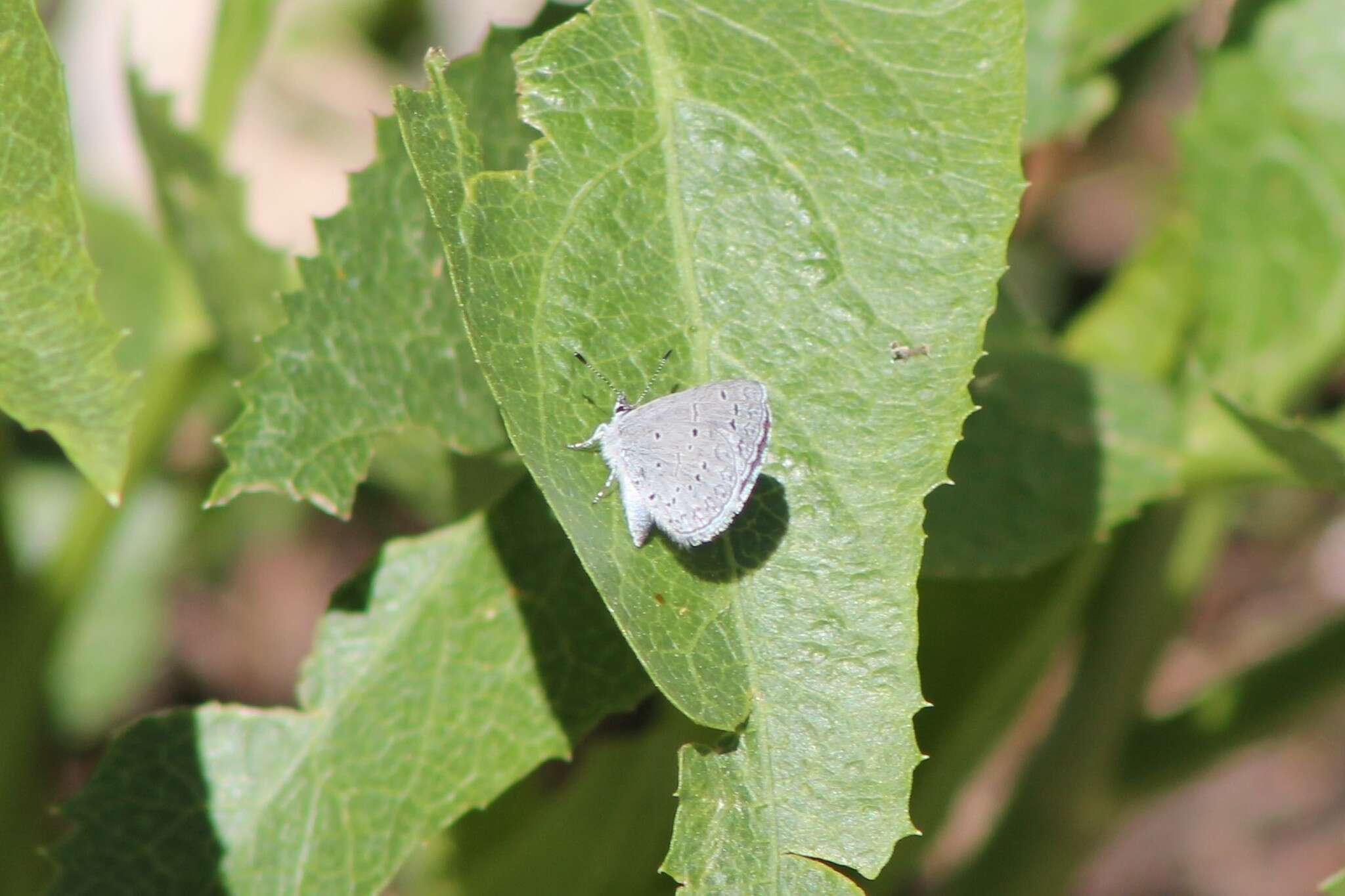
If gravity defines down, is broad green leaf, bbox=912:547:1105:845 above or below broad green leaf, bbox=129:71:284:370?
below

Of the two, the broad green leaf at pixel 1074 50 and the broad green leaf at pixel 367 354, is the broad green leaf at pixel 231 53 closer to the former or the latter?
the broad green leaf at pixel 367 354

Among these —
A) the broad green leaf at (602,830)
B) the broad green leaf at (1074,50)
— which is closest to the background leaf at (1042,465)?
the broad green leaf at (1074,50)

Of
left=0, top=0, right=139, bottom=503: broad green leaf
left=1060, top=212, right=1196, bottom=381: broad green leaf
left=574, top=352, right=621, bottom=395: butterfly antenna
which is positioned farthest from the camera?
left=1060, top=212, right=1196, bottom=381: broad green leaf

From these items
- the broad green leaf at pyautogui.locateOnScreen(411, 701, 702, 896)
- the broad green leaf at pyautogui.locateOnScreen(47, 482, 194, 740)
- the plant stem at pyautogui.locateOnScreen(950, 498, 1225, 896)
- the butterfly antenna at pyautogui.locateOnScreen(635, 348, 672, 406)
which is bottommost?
the plant stem at pyautogui.locateOnScreen(950, 498, 1225, 896)

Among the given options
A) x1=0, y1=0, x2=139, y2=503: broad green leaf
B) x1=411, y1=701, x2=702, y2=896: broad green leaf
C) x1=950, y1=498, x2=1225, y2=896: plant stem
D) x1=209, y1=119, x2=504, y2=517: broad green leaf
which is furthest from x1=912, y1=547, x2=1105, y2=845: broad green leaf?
x1=0, y1=0, x2=139, y2=503: broad green leaf

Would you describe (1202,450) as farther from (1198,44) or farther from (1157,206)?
(1157,206)

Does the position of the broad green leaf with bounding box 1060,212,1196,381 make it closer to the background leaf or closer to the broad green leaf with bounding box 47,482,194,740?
the background leaf

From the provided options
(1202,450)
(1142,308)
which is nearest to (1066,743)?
(1202,450)

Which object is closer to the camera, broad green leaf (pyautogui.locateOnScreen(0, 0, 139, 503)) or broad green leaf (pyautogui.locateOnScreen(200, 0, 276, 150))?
broad green leaf (pyautogui.locateOnScreen(0, 0, 139, 503))

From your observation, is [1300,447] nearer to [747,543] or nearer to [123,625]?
[747,543]
